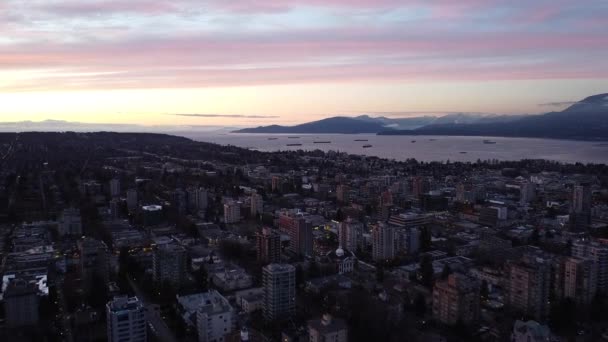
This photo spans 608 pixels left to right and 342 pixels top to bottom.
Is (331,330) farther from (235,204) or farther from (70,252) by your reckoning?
(235,204)

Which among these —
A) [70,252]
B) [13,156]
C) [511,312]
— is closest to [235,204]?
[70,252]

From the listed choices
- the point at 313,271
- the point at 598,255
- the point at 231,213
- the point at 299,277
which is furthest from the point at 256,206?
the point at 598,255

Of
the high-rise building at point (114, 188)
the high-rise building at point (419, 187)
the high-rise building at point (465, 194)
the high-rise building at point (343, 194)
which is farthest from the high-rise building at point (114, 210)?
the high-rise building at point (465, 194)

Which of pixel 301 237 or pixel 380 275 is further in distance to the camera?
pixel 301 237

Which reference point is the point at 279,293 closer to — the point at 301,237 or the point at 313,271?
the point at 313,271

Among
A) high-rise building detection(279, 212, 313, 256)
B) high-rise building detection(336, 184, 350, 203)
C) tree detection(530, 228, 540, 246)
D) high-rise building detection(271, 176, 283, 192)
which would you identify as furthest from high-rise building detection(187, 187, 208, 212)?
tree detection(530, 228, 540, 246)

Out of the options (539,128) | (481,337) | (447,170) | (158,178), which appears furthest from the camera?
(539,128)

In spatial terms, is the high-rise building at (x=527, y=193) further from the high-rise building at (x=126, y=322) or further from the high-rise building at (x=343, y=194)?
the high-rise building at (x=126, y=322)
